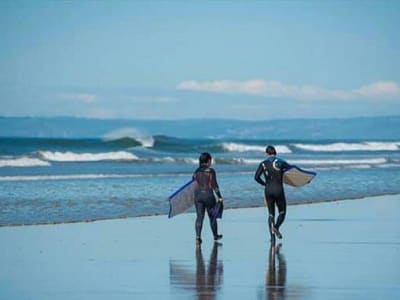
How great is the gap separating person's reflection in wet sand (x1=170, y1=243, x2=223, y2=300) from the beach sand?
1cm

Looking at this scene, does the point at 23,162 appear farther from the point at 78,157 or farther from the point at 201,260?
the point at 201,260

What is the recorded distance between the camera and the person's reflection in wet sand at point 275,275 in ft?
34.0

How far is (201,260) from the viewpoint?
43.0 ft

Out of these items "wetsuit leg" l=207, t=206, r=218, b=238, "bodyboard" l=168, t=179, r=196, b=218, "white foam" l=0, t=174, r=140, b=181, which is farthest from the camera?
"white foam" l=0, t=174, r=140, b=181

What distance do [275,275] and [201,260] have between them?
1718 millimetres

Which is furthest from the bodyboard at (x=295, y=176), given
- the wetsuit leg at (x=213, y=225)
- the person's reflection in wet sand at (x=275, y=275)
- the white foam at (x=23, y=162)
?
the white foam at (x=23, y=162)

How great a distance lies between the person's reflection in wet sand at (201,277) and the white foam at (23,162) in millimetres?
33803

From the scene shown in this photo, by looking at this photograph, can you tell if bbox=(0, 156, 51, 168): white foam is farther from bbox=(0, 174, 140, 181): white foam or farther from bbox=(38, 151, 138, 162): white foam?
bbox=(0, 174, 140, 181): white foam

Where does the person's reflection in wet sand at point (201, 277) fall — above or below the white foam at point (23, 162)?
below

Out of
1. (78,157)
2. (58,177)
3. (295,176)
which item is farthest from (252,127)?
(295,176)

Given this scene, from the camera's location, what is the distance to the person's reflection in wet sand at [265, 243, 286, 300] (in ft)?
34.0

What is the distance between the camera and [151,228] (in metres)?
17.5

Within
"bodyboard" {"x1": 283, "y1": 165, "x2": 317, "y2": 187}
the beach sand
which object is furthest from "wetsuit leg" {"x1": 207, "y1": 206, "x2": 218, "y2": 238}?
"bodyboard" {"x1": 283, "y1": 165, "x2": 317, "y2": 187}

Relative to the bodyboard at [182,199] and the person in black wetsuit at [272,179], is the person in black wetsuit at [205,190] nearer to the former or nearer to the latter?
the person in black wetsuit at [272,179]
